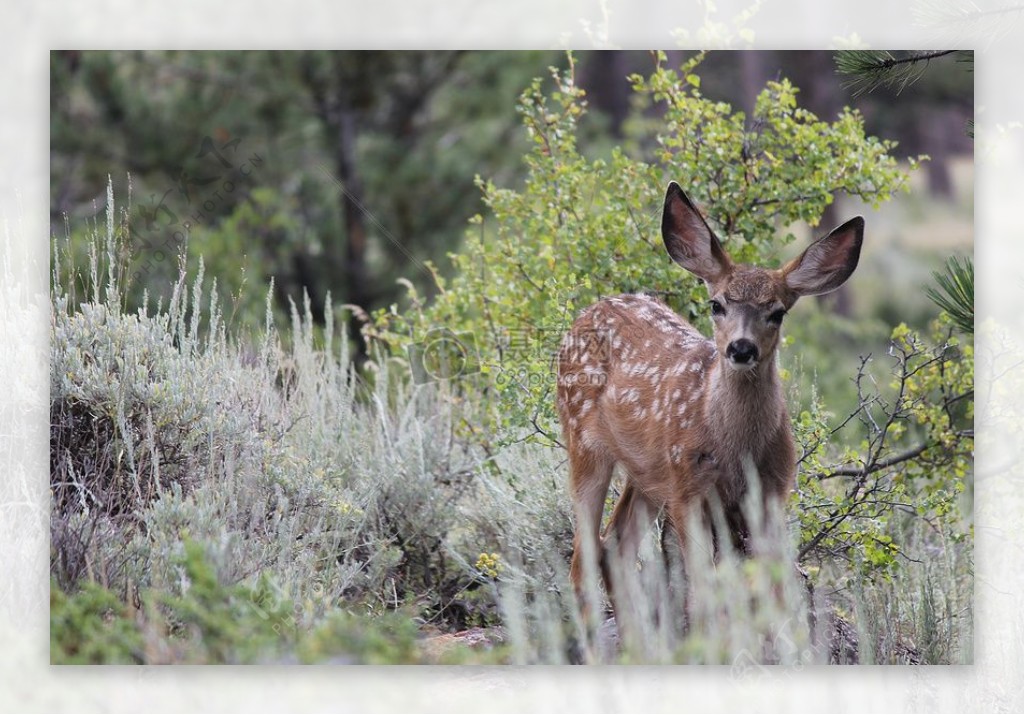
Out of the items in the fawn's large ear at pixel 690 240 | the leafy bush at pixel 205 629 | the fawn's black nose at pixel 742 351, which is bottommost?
the leafy bush at pixel 205 629

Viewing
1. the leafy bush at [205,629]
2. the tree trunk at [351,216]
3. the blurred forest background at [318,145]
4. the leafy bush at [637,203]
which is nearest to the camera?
the leafy bush at [205,629]

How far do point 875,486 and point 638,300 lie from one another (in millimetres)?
1189

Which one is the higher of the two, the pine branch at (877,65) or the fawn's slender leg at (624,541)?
the pine branch at (877,65)

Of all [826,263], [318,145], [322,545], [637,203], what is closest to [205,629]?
[322,545]

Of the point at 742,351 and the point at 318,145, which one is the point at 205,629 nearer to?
the point at 742,351

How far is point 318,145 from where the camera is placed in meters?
10.7

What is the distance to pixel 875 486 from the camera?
5477 mm

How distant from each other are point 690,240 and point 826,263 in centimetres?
49

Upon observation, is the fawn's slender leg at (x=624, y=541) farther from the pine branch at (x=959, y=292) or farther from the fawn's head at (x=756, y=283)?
the pine branch at (x=959, y=292)

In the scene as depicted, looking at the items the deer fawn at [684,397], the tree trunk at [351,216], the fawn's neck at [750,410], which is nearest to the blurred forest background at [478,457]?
the deer fawn at [684,397]

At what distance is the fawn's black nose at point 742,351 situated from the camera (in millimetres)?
4598

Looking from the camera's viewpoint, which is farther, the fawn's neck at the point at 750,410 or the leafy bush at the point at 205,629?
the fawn's neck at the point at 750,410

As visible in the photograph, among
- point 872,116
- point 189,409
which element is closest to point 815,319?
point 872,116

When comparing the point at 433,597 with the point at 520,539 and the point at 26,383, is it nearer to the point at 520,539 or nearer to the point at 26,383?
the point at 520,539
